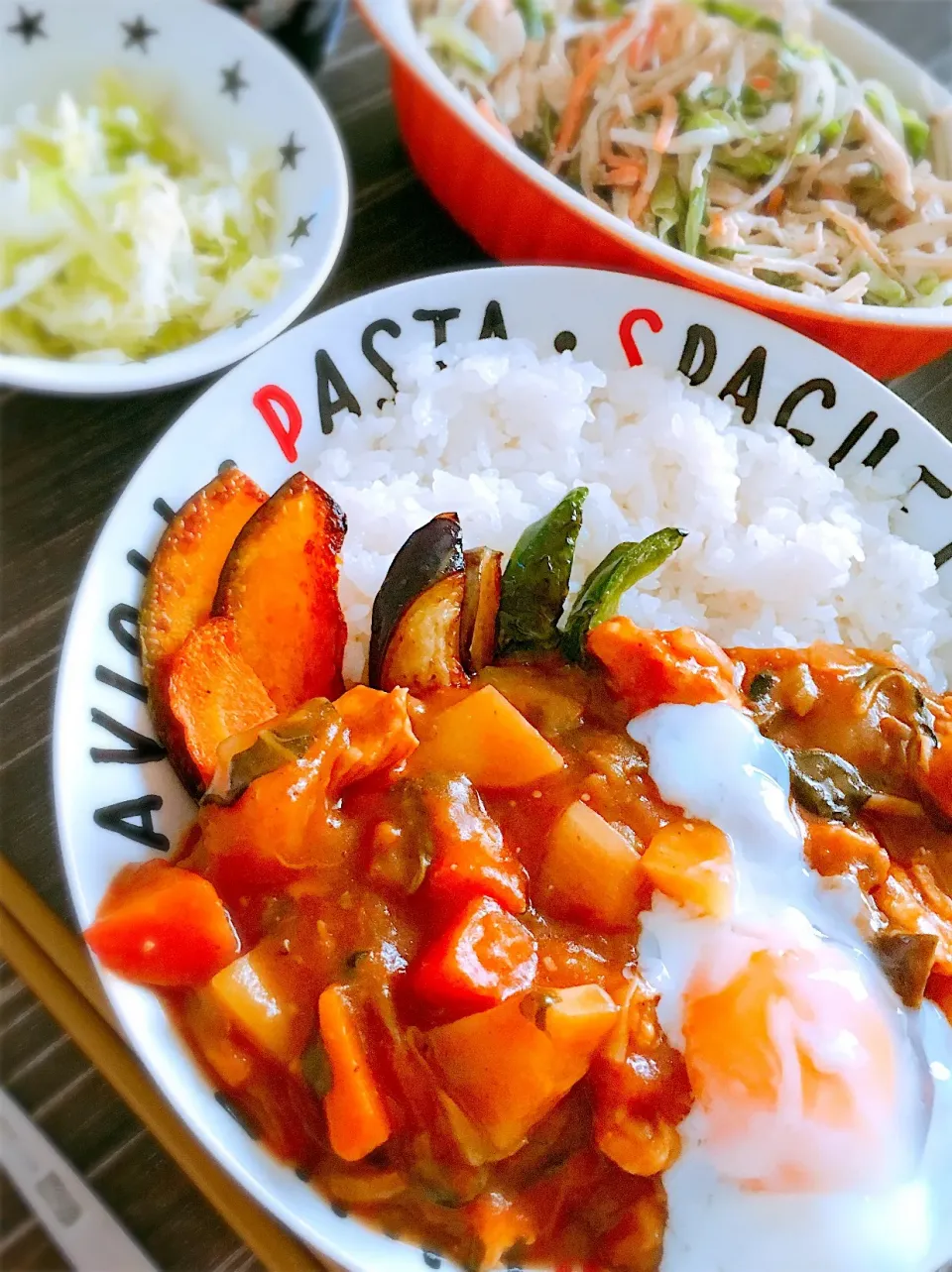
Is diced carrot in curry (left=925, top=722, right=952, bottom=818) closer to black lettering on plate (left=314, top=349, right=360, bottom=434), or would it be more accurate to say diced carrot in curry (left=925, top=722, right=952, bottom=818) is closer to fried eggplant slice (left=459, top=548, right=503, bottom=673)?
fried eggplant slice (left=459, top=548, right=503, bottom=673)

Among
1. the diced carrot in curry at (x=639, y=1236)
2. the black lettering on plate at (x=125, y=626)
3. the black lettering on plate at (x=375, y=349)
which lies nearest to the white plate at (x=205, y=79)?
the black lettering on plate at (x=375, y=349)

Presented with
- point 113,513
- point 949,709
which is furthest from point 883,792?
point 113,513

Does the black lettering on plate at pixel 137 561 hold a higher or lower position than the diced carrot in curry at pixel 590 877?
higher

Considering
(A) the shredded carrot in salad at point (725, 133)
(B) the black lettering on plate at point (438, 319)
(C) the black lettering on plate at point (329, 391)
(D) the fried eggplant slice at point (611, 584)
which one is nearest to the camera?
(D) the fried eggplant slice at point (611, 584)

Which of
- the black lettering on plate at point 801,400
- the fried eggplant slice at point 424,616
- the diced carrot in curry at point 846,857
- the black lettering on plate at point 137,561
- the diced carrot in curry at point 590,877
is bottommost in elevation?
the diced carrot in curry at point 846,857

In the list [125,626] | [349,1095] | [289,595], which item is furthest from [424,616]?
[349,1095]

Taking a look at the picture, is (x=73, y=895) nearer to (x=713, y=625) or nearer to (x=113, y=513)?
(x=113, y=513)

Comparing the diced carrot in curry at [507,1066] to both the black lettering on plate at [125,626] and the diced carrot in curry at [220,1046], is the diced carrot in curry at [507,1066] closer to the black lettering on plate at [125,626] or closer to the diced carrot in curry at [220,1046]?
the diced carrot in curry at [220,1046]
